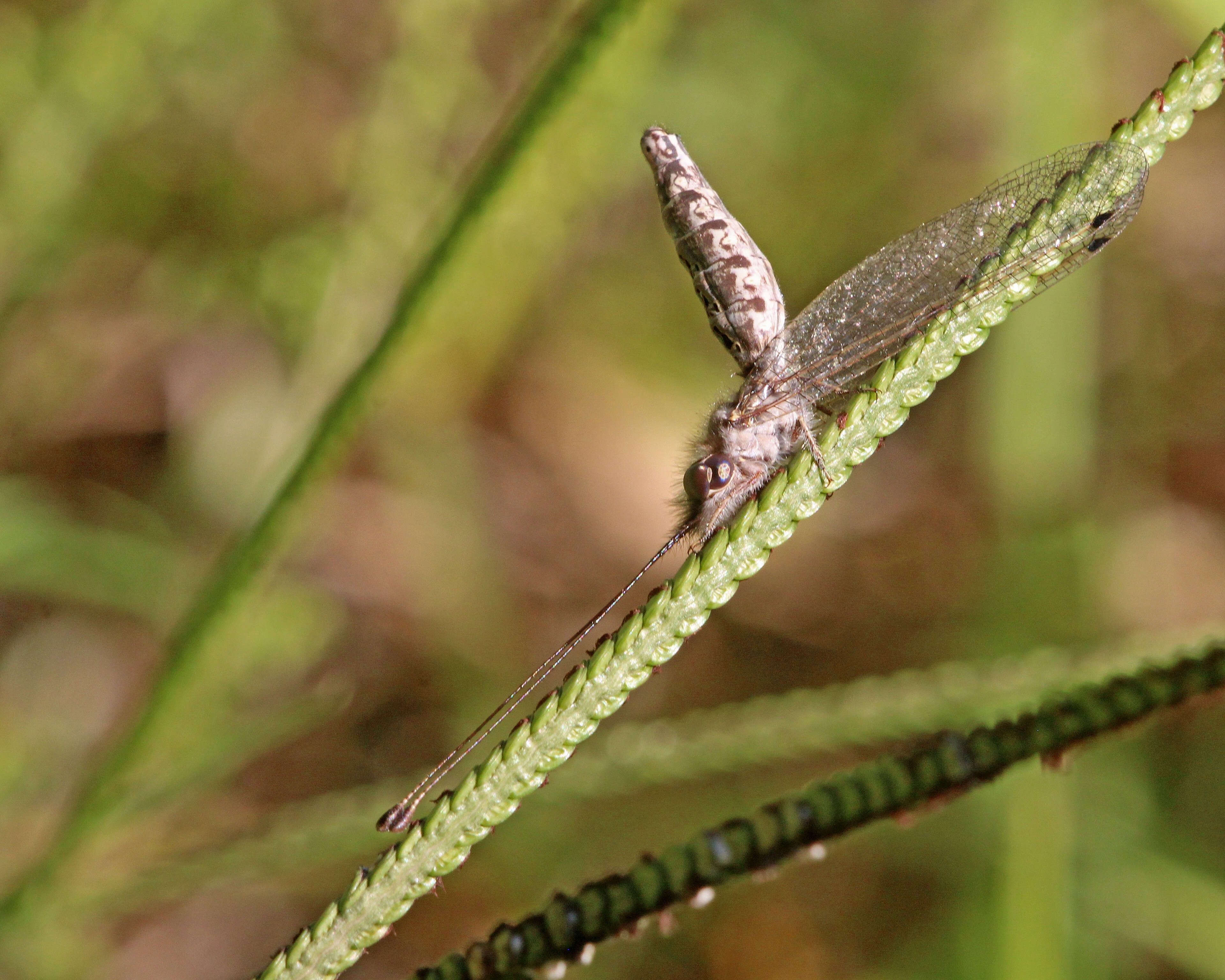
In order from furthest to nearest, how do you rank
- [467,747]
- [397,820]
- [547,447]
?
[547,447] < [467,747] < [397,820]

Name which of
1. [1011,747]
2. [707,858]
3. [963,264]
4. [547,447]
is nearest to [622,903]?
[707,858]

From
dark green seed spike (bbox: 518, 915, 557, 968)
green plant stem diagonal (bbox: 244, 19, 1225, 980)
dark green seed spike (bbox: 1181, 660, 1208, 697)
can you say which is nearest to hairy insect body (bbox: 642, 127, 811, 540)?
green plant stem diagonal (bbox: 244, 19, 1225, 980)

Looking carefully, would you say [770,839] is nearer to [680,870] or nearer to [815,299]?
[680,870]

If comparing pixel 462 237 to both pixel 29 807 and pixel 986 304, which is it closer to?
pixel 986 304

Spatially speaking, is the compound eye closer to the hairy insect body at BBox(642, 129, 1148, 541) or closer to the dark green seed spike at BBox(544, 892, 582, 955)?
the hairy insect body at BBox(642, 129, 1148, 541)

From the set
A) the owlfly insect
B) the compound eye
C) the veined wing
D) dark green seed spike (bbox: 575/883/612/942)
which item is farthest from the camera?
the compound eye

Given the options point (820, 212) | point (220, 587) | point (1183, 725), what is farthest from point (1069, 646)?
point (220, 587)

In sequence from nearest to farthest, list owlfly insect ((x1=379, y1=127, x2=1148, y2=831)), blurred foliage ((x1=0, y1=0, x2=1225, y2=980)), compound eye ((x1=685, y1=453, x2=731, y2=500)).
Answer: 1. owlfly insect ((x1=379, y1=127, x2=1148, y2=831))
2. compound eye ((x1=685, y1=453, x2=731, y2=500))
3. blurred foliage ((x1=0, y1=0, x2=1225, y2=980))
